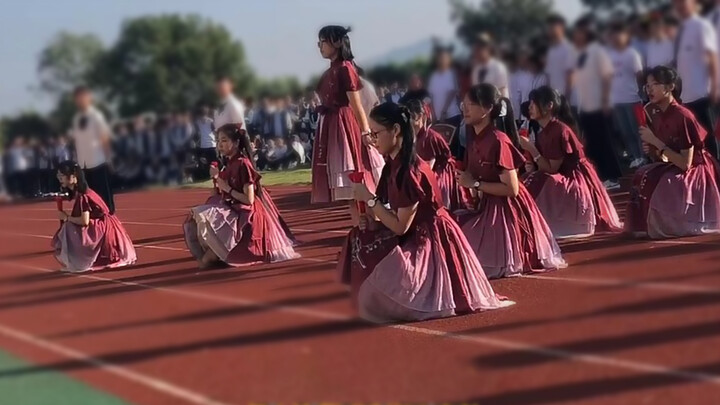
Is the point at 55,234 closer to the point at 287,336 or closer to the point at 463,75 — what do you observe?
the point at 287,336

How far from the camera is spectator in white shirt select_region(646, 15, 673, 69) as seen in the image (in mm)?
4887

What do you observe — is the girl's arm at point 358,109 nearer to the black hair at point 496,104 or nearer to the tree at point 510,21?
the black hair at point 496,104

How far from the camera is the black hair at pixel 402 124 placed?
493 cm

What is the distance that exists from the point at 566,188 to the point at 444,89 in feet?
8.86

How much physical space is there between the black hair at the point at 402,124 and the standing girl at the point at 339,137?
4.67 feet

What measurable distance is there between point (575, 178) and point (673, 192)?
0.85 meters

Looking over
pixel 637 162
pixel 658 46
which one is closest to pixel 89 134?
pixel 658 46

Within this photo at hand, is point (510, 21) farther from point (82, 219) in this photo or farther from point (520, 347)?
point (82, 219)

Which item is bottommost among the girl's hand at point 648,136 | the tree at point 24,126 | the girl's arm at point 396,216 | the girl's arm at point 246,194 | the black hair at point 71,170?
the girl's arm at point 396,216

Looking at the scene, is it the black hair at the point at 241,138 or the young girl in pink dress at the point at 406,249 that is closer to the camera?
the young girl in pink dress at the point at 406,249

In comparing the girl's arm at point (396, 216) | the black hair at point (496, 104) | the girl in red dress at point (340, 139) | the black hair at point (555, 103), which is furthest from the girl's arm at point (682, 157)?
the girl's arm at point (396, 216)

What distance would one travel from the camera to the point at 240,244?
7.39m

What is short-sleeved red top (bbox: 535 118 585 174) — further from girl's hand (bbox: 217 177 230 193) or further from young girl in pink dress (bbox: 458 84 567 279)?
girl's hand (bbox: 217 177 230 193)

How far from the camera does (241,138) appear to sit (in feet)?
19.6
